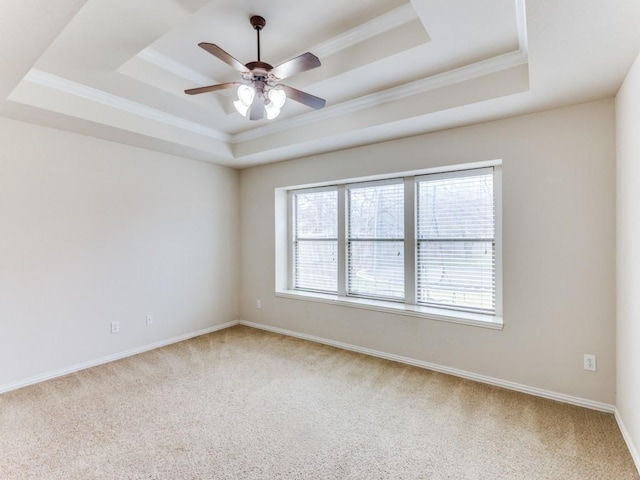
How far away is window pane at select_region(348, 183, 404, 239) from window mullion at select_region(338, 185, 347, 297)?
0.25ft

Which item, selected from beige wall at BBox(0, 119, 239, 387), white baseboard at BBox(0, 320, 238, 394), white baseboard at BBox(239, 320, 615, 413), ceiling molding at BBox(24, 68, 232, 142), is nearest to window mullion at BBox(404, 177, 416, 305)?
white baseboard at BBox(239, 320, 615, 413)

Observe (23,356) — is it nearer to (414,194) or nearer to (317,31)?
(317,31)

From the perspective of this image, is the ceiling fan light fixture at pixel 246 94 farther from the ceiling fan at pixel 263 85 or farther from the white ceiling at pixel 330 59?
the white ceiling at pixel 330 59

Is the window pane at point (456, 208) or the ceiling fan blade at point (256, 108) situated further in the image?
the window pane at point (456, 208)

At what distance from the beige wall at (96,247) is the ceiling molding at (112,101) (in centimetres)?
59

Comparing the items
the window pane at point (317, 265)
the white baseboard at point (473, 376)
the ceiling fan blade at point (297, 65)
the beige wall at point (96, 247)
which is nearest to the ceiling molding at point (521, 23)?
the ceiling fan blade at point (297, 65)

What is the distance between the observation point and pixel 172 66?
274 cm

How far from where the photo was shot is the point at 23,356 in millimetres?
2951

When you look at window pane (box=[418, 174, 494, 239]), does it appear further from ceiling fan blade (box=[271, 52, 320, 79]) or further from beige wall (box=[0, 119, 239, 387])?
beige wall (box=[0, 119, 239, 387])

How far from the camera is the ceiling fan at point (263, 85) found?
2.01 metres

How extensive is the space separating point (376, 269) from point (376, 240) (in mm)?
353

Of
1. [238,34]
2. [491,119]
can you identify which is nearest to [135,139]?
[238,34]

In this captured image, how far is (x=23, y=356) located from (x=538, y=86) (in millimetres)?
4807

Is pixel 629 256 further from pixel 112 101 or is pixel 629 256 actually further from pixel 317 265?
pixel 112 101
